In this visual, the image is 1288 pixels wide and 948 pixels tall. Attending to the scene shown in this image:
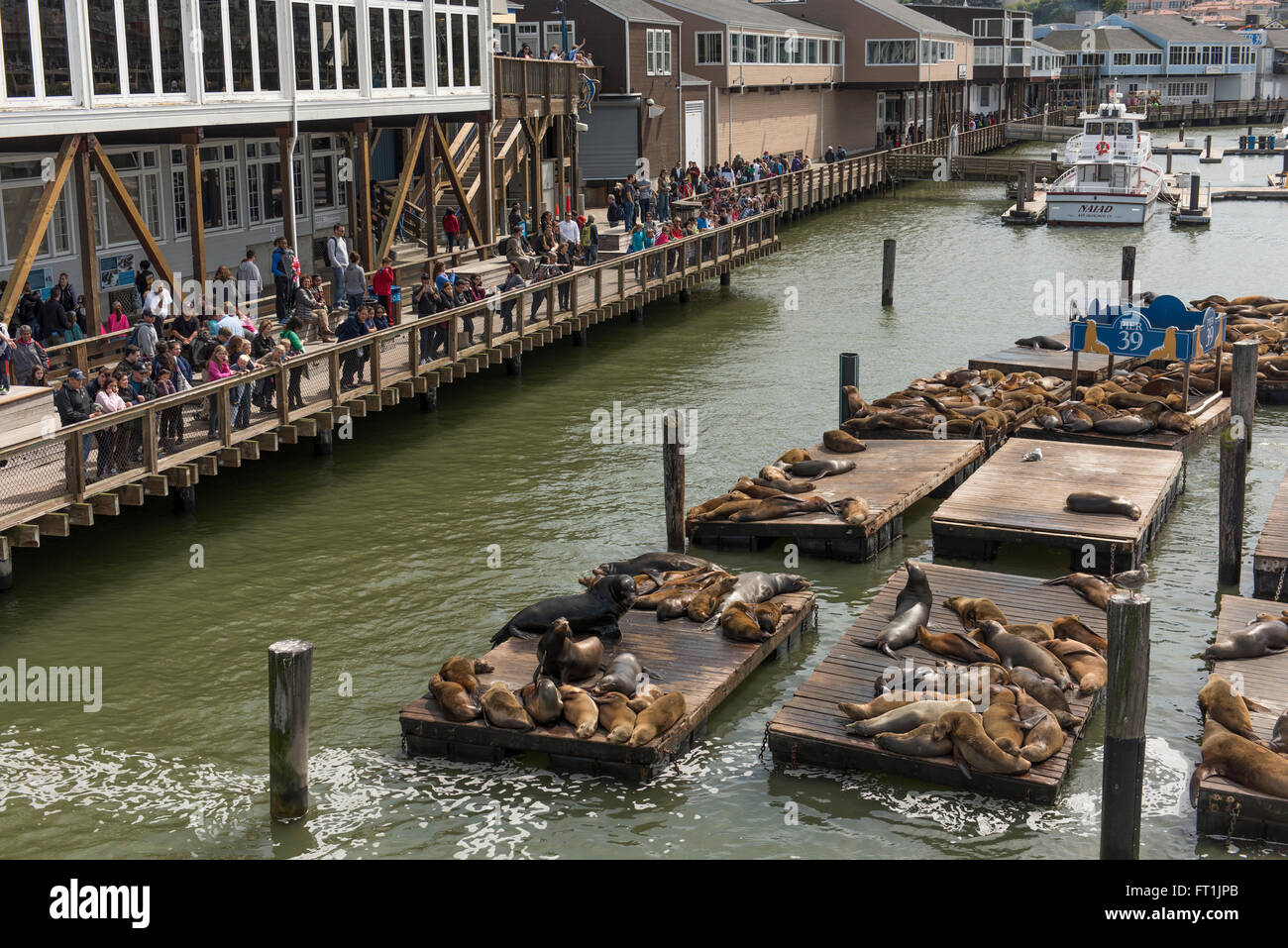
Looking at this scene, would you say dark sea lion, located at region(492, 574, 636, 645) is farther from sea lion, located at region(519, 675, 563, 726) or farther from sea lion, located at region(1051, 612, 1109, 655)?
sea lion, located at region(1051, 612, 1109, 655)

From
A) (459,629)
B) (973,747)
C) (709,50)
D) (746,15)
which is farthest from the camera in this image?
(746,15)

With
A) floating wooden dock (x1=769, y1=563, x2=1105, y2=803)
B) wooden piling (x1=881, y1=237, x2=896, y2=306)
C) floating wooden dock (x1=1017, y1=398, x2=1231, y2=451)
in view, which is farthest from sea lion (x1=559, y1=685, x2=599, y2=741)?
wooden piling (x1=881, y1=237, x2=896, y2=306)

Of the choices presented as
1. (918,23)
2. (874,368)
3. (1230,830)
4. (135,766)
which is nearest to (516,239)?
(874,368)

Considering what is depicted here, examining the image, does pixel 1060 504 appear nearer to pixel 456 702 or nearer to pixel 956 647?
pixel 956 647

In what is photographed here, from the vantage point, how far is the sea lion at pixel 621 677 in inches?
539

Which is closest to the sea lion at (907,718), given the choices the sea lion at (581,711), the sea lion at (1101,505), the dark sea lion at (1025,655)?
the dark sea lion at (1025,655)

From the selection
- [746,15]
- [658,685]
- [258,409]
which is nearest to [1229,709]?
[658,685]

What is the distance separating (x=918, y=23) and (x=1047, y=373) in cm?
5216

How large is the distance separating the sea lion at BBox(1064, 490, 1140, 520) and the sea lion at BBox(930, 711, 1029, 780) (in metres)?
7.23

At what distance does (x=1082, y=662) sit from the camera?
14094mm

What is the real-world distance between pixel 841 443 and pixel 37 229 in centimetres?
1190

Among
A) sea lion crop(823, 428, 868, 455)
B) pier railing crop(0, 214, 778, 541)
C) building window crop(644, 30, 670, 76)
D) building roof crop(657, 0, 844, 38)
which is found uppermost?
building roof crop(657, 0, 844, 38)

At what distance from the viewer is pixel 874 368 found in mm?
31000

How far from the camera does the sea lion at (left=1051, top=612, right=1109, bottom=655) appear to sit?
48.3 ft
